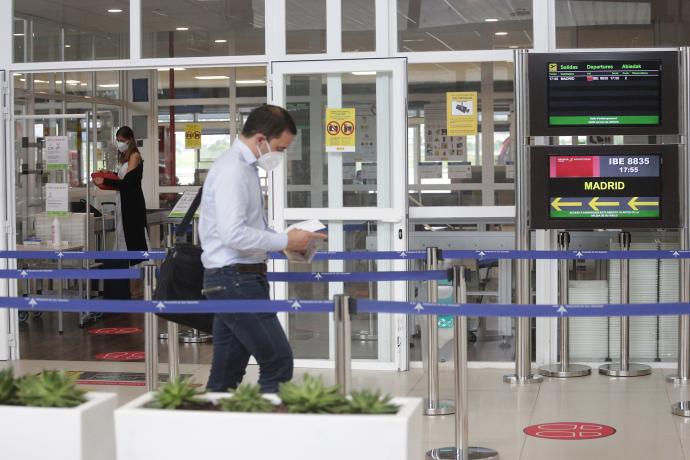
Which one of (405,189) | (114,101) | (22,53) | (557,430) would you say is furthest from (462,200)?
(114,101)

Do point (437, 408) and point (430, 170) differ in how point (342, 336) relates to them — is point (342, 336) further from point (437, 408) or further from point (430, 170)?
point (430, 170)

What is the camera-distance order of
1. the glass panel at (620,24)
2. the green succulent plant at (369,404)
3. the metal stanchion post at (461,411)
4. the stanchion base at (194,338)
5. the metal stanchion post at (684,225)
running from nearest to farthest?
the green succulent plant at (369,404) → the metal stanchion post at (461,411) → the metal stanchion post at (684,225) → the glass panel at (620,24) → the stanchion base at (194,338)

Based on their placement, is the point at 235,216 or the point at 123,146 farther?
the point at 123,146

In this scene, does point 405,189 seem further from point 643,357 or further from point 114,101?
point 114,101

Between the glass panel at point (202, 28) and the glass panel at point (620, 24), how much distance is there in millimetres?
2212

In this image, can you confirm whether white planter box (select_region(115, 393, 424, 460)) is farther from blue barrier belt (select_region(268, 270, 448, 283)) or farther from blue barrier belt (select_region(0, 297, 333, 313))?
blue barrier belt (select_region(268, 270, 448, 283))

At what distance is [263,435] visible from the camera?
142 inches

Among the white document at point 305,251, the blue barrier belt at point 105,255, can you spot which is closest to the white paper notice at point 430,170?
the blue barrier belt at point 105,255

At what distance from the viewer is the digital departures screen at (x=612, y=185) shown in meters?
7.52

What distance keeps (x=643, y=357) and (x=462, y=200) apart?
67.4 inches

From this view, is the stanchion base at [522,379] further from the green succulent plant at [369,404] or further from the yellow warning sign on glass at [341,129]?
the green succulent plant at [369,404]

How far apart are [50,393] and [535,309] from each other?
2.01 m

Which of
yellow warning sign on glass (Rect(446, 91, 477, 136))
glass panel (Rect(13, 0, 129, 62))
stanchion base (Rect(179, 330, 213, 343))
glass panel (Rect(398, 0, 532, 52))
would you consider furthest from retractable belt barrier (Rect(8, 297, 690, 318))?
stanchion base (Rect(179, 330, 213, 343))

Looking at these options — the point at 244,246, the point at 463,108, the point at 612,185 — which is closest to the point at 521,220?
the point at 612,185
